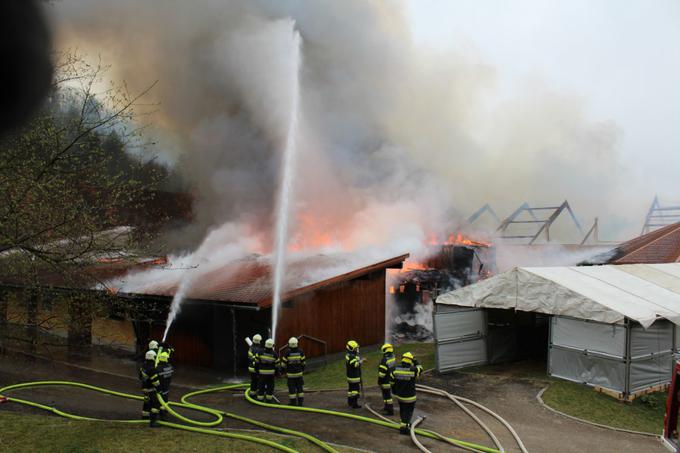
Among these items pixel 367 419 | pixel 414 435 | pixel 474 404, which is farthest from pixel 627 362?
pixel 367 419

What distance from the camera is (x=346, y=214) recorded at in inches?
1107

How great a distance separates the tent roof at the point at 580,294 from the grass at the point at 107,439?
7232 millimetres

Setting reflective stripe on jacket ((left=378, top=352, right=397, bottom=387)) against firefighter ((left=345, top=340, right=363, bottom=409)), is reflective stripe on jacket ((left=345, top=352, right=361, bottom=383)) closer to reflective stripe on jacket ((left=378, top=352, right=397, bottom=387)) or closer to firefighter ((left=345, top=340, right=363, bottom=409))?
firefighter ((left=345, top=340, right=363, bottom=409))

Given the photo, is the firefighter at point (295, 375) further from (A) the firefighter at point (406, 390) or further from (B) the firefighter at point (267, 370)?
(A) the firefighter at point (406, 390)

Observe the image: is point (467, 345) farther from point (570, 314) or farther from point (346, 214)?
point (346, 214)

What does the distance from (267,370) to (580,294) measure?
757 centimetres

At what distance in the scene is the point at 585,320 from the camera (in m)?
12.2

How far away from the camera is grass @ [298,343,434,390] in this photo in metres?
13.5

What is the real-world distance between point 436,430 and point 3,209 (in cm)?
802

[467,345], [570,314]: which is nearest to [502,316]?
[467,345]

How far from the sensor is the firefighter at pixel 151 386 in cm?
955

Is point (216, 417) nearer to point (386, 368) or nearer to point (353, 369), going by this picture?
point (353, 369)

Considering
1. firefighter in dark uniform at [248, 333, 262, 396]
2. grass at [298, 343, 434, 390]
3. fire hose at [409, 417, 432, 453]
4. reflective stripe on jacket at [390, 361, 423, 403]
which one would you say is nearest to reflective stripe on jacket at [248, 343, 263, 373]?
firefighter in dark uniform at [248, 333, 262, 396]

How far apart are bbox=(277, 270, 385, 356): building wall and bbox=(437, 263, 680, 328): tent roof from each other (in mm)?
3825
